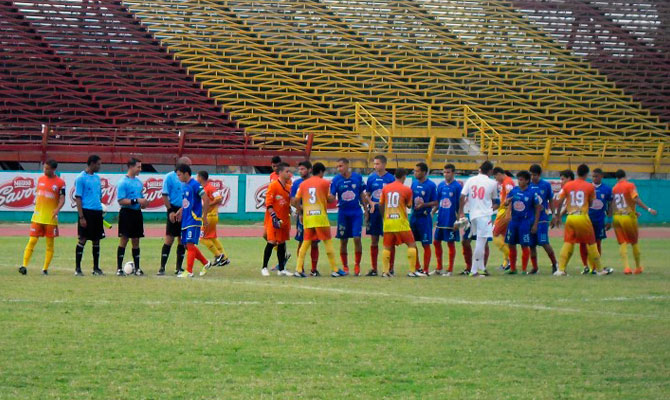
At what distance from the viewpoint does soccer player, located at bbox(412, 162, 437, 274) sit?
18.9m

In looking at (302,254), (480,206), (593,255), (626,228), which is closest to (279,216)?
(302,254)

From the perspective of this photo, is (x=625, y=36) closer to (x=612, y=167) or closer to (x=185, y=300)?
(x=612, y=167)

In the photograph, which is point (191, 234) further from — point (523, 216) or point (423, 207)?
point (523, 216)

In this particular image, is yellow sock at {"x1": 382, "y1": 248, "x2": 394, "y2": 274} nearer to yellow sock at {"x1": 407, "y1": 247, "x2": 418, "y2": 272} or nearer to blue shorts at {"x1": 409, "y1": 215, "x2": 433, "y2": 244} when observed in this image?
yellow sock at {"x1": 407, "y1": 247, "x2": 418, "y2": 272}

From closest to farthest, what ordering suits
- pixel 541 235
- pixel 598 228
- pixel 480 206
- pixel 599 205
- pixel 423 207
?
pixel 480 206
pixel 423 207
pixel 541 235
pixel 599 205
pixel 598 228

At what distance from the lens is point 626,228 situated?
20.1 metres

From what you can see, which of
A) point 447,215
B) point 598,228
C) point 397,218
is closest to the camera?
point 397,218

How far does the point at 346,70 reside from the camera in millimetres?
46250

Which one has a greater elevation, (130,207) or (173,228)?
(130,207)

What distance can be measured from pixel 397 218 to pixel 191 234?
3685 mm

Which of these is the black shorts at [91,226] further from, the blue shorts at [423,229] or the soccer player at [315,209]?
the blue shorts at [423,229]

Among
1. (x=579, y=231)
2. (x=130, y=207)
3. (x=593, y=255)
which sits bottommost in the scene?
(x=593, y=255)

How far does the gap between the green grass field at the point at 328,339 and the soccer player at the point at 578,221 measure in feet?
5.92

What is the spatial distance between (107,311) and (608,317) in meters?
6.23
